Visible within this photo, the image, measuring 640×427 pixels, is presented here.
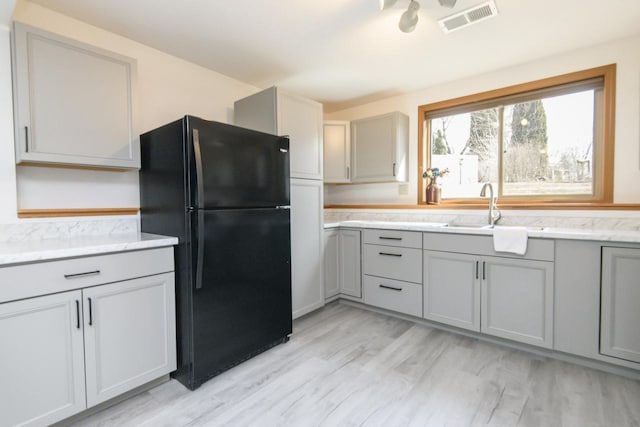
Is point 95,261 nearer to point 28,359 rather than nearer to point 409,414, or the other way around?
point 28,359

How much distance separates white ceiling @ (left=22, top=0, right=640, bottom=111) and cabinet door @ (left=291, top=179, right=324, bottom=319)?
1.08 meters

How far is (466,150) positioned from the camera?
311cm

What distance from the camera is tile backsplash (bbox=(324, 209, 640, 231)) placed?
7.34 feet

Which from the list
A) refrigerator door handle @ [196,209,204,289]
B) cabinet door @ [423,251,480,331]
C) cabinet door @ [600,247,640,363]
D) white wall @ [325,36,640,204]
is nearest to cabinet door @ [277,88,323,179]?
refrigerator door handle @ [196,209,204,289]

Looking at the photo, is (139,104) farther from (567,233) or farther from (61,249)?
(567,233)

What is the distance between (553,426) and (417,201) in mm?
2172

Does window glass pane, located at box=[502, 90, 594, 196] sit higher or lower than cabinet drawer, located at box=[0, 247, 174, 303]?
higher

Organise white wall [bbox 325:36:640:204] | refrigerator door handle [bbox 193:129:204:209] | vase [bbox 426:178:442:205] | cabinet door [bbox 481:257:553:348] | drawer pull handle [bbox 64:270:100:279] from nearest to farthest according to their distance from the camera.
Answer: drawer pull handle [bbox 64:270:100:279] < refrigerator door handle [bbox 193:129:204:209] < cabinet door [bbox 481:257:553:348] < white wall [bbox 325:36:640:204] < vase [bbox 426:178:442:205]

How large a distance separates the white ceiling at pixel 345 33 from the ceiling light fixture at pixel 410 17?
0.11m

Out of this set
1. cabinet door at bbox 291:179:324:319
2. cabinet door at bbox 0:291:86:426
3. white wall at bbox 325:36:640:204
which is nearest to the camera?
cabinet door at bbox 0:291:86:426

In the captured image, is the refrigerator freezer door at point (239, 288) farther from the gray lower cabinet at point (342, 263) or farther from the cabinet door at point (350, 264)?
the cabinet door at point (350, 264)

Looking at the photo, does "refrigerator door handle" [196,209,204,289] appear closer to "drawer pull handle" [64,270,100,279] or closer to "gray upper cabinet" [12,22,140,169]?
"drawer pull handle" [64,270,100,279]

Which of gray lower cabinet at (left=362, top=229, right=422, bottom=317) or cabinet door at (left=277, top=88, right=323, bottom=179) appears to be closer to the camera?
cabinet door at (left=277, top=88, right=323, bottom=179)

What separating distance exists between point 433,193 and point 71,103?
2.99 m
